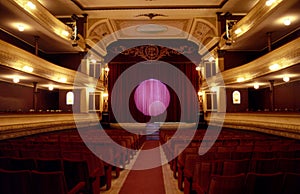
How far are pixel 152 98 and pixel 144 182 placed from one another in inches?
584

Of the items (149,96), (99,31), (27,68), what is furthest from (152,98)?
(27,68)

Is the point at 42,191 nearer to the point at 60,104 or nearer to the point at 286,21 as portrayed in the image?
the point at 286,21

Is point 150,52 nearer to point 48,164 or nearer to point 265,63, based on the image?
point 265,63

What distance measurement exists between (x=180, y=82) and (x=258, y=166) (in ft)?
53.3

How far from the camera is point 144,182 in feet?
16.6

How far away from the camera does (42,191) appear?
2516mm

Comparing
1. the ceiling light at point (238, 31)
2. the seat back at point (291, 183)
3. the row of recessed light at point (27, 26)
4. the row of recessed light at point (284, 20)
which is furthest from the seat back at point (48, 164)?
the ceiling light at point (238, 31)

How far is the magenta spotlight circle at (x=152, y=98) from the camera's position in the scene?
1964cm

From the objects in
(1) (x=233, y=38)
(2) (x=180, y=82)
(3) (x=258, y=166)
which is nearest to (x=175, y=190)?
(3) (x=258, y=166)

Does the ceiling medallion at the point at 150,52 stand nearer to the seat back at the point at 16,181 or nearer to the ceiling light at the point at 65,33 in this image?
the ceiling light at the point at 65,33

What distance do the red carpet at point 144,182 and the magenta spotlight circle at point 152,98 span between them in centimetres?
1342

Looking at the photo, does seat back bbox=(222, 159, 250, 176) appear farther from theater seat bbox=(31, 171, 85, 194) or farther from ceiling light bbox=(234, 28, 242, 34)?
ceiling light bbox=(234, 28, 242, 34)

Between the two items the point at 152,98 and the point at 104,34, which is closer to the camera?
the point at 104,34

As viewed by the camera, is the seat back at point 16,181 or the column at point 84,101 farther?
the column at point 84,101
